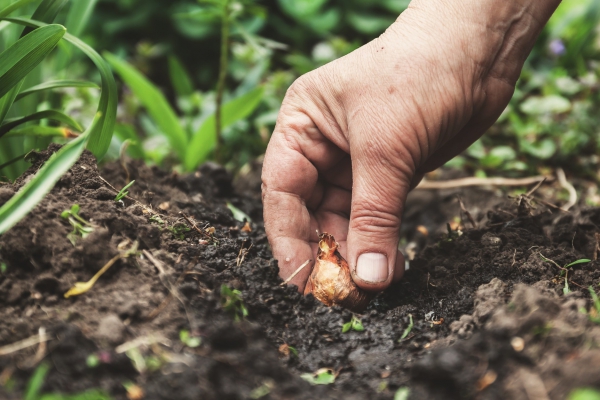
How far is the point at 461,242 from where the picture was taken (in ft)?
5.95

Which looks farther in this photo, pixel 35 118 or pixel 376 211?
pixel 35 118

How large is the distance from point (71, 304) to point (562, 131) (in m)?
2.85

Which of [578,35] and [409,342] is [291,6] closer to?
[578,35]

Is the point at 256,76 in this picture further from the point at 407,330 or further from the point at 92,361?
the point at 92,361

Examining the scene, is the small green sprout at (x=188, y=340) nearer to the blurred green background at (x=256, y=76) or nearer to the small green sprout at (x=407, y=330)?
the small green sprout at (x=407, y=330)

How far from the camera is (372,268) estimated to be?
161 centimetres

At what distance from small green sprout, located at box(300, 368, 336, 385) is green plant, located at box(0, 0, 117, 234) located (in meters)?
0.75

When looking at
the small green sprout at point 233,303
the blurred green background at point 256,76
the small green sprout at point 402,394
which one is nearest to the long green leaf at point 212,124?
the blurred green background at point 256,76

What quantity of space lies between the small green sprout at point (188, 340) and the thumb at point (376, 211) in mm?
624

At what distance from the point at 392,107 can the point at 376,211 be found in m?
0.32

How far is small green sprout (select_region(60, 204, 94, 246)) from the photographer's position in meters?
1.31

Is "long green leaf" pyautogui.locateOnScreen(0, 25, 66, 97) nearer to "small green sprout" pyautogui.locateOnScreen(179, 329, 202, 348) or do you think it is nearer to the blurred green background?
the blurred green background

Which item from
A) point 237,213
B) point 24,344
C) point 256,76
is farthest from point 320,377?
point 256,76

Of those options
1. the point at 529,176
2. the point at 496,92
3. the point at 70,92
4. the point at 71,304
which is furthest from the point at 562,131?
the point at 70,92
